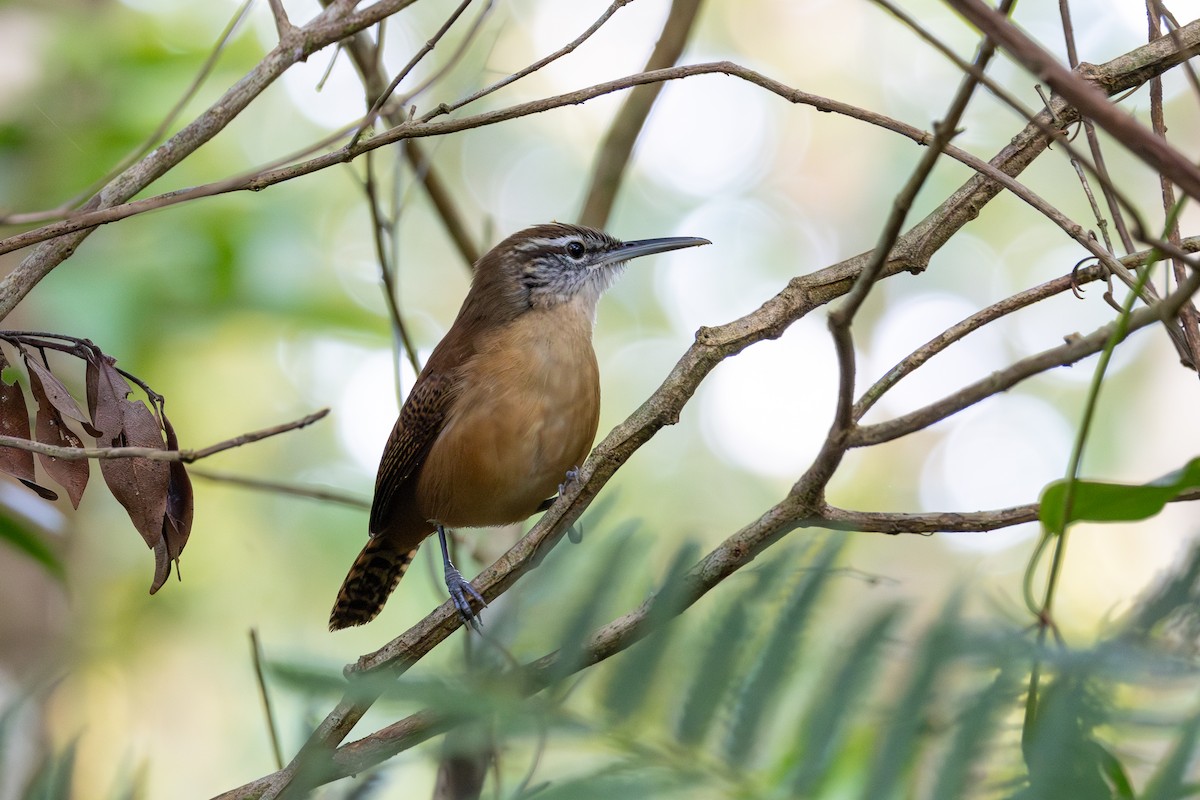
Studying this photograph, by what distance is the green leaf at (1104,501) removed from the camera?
1.27m

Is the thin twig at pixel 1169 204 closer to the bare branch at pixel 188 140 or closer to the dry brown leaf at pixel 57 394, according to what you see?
the bare branch at pixel 188 140

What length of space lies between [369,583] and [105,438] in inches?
94.6

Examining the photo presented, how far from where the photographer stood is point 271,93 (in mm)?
9828

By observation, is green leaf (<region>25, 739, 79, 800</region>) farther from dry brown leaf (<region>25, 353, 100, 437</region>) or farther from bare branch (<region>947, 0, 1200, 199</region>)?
bare branch (<region>947, 0, 1200, 199</region>)

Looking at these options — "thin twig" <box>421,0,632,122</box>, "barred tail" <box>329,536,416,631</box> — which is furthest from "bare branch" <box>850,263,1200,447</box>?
"barred tail" <box>329,536,416,631</box>

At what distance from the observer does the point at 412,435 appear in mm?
3857

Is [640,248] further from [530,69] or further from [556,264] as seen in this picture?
[530,69]

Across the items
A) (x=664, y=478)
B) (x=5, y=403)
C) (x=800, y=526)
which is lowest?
(x=800, y=526)

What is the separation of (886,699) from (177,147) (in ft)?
5.98

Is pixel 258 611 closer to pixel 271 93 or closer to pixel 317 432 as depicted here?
pixel 317 432

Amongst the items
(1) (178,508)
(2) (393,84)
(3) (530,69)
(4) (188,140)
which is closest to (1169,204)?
(3) (530,69)

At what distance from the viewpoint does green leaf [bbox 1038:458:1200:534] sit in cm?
127

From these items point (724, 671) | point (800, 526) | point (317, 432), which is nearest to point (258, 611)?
point (317, 432)

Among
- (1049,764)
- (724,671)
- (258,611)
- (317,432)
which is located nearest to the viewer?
(1049,764)
